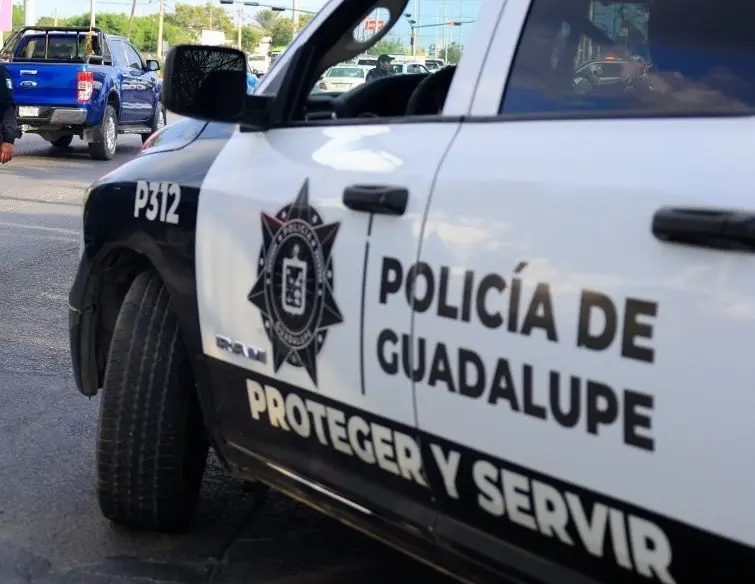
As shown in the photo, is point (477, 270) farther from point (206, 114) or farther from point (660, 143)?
point (206, 114)

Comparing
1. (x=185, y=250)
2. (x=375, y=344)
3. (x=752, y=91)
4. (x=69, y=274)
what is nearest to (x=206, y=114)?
(x=185, y=250)

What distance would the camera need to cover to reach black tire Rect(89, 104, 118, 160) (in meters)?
16.3

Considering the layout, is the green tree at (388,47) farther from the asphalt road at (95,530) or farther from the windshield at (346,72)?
the asphalt road at (95,530)

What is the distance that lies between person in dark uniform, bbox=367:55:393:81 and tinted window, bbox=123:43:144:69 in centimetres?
1566

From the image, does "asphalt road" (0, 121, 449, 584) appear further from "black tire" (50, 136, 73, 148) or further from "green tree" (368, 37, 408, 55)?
"black tire" (50, 136, 73, 148)

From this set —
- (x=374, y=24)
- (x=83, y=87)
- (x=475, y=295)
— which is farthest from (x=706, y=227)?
(x=83, y=87)

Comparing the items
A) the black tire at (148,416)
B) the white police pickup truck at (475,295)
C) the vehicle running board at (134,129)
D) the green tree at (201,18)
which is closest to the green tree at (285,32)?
the white police pickup truck at (475,295)

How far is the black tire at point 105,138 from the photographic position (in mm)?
16344

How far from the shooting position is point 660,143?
1931mm

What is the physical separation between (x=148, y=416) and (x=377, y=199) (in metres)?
1.19

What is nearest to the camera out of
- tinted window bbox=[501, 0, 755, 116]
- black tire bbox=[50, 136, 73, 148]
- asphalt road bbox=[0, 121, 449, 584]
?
tinted window bbox=[501, 0, 755, 116]

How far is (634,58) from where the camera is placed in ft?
7.61

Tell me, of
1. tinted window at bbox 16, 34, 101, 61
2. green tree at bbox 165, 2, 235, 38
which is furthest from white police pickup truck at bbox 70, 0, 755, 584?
green tree at bbox 165, 2, 235, 38

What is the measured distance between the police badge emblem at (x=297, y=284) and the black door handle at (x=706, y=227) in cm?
87
